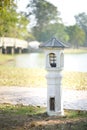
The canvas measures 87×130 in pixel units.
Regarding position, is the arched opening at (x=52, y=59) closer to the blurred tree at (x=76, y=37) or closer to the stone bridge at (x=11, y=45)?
the stone bridge at (x=11, y=45)

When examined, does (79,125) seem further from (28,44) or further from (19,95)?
(28,44)

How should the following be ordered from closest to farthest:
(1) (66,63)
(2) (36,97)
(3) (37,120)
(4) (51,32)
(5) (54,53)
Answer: (3) (37,120)
(5) (54,53)
(2) (36,97)
(1) (66,63)
(4) (51,32)

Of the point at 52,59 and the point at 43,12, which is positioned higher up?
the point at 43,12

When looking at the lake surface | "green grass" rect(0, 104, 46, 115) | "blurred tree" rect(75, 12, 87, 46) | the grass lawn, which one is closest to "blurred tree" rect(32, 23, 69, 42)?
"blurred tree" rect(75, 12, 87, 46)

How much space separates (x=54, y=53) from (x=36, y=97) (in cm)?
285

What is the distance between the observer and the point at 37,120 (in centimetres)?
609

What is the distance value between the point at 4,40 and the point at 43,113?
3223cm

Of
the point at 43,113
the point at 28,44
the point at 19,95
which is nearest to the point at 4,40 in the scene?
the point at 28,44

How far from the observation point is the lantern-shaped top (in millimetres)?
6516

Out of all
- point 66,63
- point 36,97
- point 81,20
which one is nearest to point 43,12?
point 81,20

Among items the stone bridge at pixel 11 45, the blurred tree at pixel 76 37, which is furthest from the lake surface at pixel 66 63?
the blurred tree at pixel 76 37

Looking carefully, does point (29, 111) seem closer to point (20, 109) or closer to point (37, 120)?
point (20, 109)

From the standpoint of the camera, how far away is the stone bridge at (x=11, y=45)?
38.2 metres

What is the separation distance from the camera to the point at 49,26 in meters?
58.8
